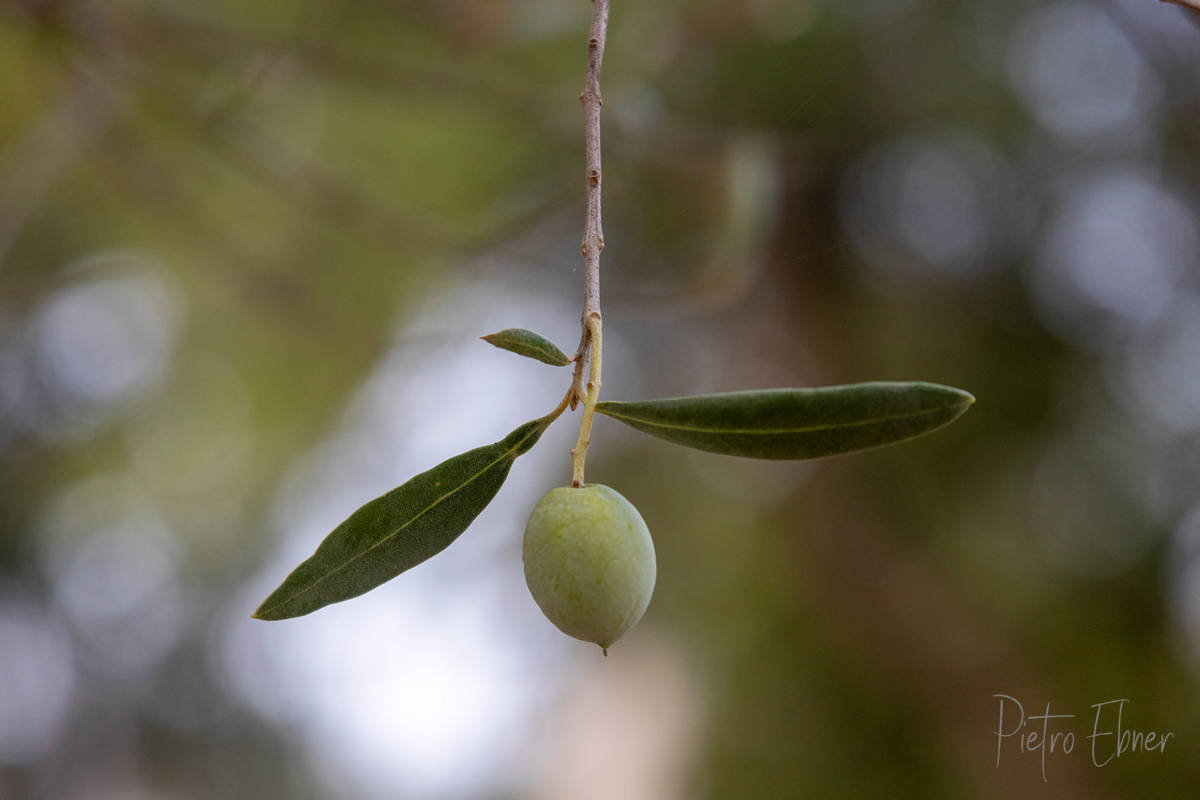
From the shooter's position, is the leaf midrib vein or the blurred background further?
the blurred background

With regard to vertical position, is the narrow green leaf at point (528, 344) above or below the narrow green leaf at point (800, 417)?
above

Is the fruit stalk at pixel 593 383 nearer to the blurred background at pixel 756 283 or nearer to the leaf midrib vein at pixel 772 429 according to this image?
the leaf midrib vein at pixel 772 429

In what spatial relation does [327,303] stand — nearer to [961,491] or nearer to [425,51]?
[425,51]

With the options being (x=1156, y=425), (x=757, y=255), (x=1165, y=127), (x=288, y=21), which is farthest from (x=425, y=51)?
(x=1156, y=425)
